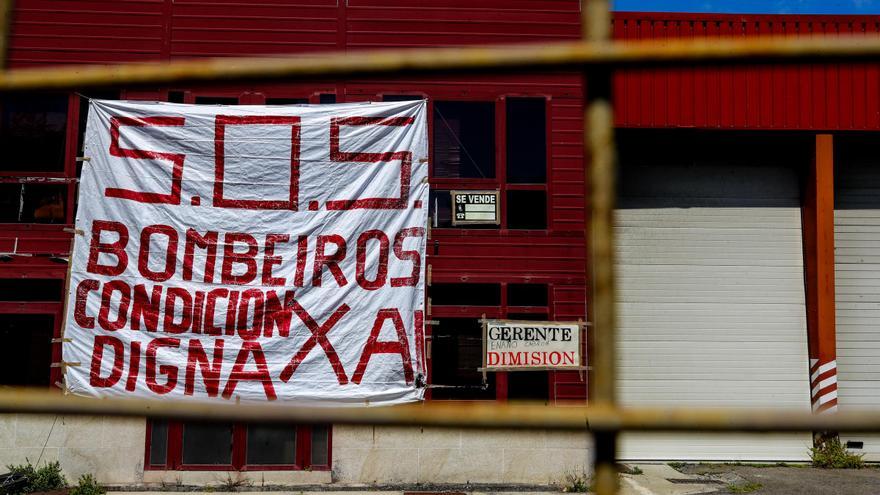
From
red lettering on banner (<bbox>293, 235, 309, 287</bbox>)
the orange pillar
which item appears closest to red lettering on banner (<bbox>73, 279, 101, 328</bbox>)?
red lettering on banner (<bbox>293, 235, 309, 287</bbox>)

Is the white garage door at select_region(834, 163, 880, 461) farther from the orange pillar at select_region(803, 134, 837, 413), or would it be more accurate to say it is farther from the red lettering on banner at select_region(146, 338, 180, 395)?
the red lettering on banner at select_region(146, 338, 180, 395)

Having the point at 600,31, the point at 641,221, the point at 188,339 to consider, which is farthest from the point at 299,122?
the point at 641,221

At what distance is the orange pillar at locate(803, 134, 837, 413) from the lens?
11.6 m

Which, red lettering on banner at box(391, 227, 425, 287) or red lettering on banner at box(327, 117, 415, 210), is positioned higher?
red lettering on banner at box(327, 117, 415, 210)

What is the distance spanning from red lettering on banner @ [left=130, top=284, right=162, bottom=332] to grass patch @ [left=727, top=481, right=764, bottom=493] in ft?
25.4

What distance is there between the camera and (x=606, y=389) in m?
1.03

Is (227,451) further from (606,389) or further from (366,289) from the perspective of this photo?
(606,389)

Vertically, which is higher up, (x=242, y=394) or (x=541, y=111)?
(x=541, y=111)

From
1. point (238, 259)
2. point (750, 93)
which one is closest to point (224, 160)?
point (238, 259)

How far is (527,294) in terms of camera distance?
34.0 feet

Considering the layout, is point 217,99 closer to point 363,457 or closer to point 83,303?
point 83,303

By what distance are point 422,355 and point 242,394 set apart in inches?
73.0

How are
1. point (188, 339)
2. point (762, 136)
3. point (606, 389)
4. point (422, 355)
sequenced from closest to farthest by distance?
1. point (606, 389)
2. point (188, 339)
3. point (422, 355)
4. point (762, 136)

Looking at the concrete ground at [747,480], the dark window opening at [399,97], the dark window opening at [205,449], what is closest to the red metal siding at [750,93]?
the dark window opening at [399,97]
